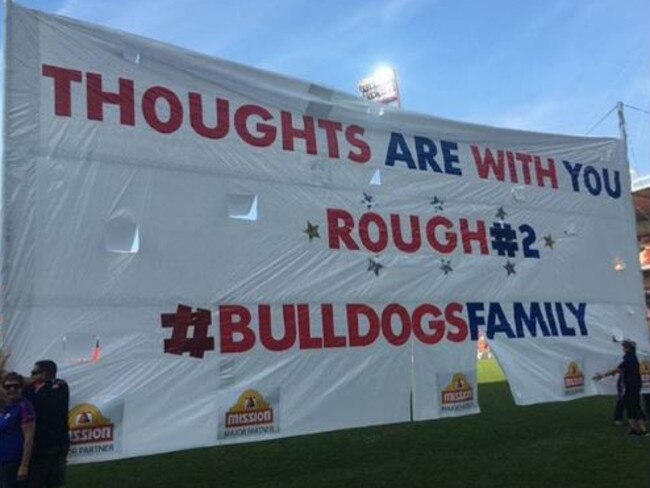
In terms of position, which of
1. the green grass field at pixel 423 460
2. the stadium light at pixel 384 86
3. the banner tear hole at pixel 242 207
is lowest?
the green grass field at pixel 423 460

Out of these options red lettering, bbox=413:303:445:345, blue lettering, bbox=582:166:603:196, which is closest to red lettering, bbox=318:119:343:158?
red lettering, bbox=413:303:445:345

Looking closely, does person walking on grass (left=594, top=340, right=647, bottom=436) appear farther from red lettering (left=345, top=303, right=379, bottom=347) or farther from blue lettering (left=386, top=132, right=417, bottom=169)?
blue lettering (left=386, top=132, right=417, bottom=169)

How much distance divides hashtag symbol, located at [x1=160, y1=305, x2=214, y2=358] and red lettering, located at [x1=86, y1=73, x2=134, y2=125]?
1499mm

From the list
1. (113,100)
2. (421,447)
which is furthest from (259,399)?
(421,447)

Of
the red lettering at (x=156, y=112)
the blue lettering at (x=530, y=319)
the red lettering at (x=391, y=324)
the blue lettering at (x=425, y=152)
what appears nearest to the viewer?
the red lettering at (x=156, y=112)

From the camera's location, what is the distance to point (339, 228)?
6.09m

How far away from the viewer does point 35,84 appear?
193 inches

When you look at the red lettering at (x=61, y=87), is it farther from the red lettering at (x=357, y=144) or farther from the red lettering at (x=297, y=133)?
the red lettering at (x=357, y=144)

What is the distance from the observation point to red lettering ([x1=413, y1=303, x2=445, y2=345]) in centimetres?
630

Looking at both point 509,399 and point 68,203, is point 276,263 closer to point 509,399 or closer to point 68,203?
point 68,203

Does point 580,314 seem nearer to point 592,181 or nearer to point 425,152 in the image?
point 592,181

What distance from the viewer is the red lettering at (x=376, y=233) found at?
6211 millimetres

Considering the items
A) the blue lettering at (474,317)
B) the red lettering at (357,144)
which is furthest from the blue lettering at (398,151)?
the blue lettering at (474,317)

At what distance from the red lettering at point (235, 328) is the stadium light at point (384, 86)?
34.7 metres
